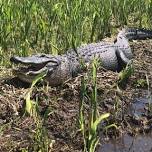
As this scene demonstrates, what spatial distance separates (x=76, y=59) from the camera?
6.14 metres

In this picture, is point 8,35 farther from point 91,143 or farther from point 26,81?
point 91,143

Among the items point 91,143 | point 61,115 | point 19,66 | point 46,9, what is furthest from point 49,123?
point 46,9

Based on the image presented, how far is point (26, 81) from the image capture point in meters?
5.47

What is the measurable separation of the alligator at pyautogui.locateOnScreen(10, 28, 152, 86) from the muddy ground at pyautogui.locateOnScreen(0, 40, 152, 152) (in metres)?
0.18

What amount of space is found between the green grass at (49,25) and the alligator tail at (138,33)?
14.0 inches

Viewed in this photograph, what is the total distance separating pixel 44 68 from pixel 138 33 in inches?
90.5

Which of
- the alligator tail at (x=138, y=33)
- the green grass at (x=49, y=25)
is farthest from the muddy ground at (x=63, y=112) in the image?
the alligator tail at (x=138, y=33)

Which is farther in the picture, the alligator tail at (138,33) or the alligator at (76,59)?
the alligator tail at (138,33)

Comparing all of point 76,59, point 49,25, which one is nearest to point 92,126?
point 76,59

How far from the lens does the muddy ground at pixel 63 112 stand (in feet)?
14.1

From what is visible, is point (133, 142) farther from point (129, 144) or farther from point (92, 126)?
point (92, 126)

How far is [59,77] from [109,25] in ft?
7.20

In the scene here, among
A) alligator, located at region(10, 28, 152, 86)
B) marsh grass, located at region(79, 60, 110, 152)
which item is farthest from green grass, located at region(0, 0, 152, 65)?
marsh grass, located at region(79, 60, 110, 152)

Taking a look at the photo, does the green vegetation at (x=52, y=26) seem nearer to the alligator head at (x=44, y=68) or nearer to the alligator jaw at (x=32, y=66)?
the alligator head at (x=44, y=68)
